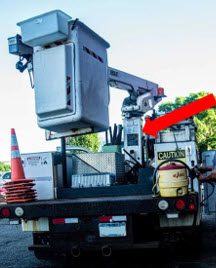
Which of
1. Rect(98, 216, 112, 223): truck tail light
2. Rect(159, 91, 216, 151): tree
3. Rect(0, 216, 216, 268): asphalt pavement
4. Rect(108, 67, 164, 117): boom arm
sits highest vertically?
Rect(159, 91, 216, 151): tree

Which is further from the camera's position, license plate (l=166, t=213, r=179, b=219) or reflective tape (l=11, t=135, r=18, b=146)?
reflective tape (l=11, t=135, r=18, b=146)

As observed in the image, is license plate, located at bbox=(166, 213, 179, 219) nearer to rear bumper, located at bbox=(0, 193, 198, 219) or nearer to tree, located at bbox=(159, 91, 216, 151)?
rear bumper, located at bbox=(0, 193, 198, 219)

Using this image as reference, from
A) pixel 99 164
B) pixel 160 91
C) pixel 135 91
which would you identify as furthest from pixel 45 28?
pixel 160 91

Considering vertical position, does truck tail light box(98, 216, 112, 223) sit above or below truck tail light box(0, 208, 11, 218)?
below

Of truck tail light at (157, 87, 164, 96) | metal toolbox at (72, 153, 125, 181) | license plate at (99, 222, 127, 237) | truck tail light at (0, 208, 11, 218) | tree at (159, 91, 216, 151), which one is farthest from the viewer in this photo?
tree at (159, 91, 216, 151)

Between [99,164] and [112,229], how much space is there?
1291mm

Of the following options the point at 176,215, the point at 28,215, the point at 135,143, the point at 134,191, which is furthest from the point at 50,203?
the point at 135,143

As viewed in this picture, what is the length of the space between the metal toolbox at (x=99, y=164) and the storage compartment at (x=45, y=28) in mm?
1617

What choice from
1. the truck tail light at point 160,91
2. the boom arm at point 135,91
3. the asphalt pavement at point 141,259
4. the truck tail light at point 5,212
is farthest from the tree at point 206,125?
the truck tail light at point 5,212

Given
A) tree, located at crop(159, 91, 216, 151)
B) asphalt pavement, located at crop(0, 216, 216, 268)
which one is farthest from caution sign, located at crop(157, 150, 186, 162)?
tree, located at crop(159, 91, 216, 151)

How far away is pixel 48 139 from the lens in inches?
241

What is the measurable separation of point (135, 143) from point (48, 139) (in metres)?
1.48

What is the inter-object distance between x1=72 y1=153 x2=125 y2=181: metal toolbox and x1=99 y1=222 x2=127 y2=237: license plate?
1.09m

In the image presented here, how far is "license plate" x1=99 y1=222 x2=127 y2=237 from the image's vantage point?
187 inches
